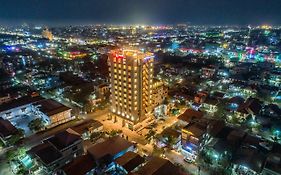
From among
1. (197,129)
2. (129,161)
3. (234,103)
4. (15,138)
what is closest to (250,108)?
(234,103)

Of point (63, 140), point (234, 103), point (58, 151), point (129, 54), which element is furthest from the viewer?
point (234, 103)

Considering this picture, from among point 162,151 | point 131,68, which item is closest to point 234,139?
point 162,151

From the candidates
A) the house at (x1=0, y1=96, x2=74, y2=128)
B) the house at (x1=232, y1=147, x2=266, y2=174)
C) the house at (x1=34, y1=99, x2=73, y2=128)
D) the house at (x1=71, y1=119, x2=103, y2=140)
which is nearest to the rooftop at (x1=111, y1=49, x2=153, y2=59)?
the house at (x1=71, y1=119, x2=103, y2=140)

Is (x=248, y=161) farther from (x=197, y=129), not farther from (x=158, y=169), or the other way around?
(x=158, y=169)

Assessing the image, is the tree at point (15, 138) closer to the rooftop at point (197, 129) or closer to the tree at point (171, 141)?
the tree at point (171, 141)

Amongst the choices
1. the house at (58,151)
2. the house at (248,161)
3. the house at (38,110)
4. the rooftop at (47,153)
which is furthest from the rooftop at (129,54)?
the house at (248,161)

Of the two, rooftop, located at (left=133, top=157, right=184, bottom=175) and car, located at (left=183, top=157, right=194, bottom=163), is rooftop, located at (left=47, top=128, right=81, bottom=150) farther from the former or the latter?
car, located at (left=183, top=157, right=194, bottom=163)
